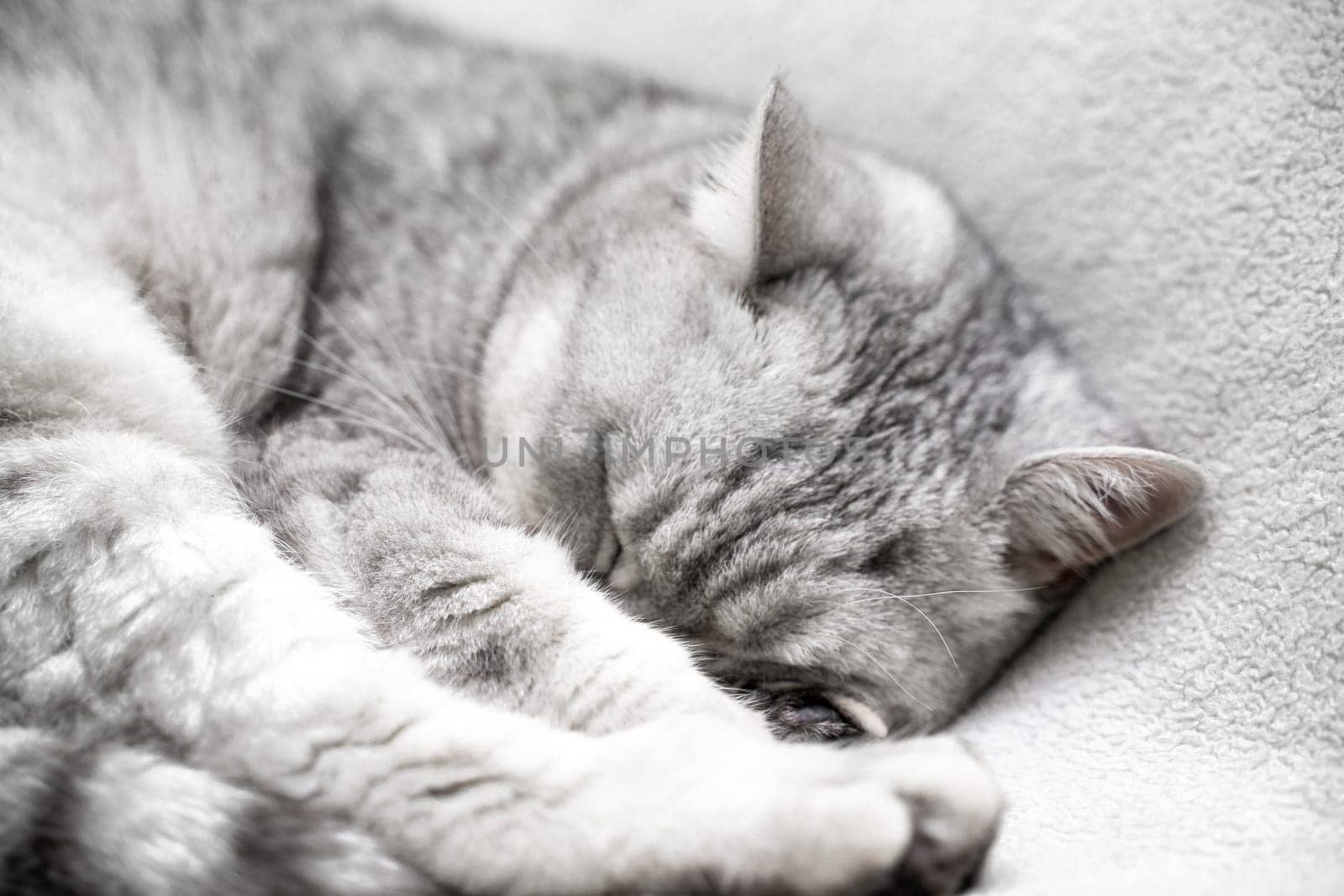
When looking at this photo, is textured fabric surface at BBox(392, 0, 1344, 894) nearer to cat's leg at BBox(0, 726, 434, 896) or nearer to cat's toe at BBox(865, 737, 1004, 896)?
cat's toe at BBox(865, 737, 1004, 896)

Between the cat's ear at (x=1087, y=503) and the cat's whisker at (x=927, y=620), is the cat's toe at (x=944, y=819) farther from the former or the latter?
the cat's ear at (x=1087, y=503)

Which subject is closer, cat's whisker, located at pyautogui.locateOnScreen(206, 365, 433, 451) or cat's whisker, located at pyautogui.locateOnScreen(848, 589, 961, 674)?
cat's whisker, located at pyautogui.locateOnScreen(848, 589, 961, 674)

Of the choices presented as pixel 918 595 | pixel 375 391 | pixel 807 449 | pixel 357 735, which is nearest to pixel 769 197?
pixel 807 449

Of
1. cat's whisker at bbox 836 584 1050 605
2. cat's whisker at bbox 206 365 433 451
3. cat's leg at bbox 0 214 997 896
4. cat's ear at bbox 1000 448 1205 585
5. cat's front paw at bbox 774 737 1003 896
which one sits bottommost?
cat's whisker at bbox 206 365 433 451

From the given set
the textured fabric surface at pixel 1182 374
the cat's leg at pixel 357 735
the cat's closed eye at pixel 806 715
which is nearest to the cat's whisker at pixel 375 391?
the cat's leg at pixel 357 735

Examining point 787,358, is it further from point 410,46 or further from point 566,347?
point 410,46

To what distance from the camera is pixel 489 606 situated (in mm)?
1097

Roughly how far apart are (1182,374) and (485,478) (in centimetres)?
97

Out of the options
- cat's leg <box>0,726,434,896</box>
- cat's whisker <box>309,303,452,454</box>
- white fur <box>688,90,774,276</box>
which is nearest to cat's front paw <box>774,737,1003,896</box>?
cat's leg <box>0,726,434,896</box>

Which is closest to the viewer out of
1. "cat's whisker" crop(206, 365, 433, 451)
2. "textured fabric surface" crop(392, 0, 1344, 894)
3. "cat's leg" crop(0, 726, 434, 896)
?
"cat's leg" crop(0, 726, 434, 896)

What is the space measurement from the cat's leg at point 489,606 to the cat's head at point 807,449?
0.11 meters

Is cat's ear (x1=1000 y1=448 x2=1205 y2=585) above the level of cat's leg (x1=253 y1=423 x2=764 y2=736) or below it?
above

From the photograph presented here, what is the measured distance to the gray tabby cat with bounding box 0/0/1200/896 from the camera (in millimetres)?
887

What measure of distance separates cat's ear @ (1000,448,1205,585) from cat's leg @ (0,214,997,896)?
16.7 inches
